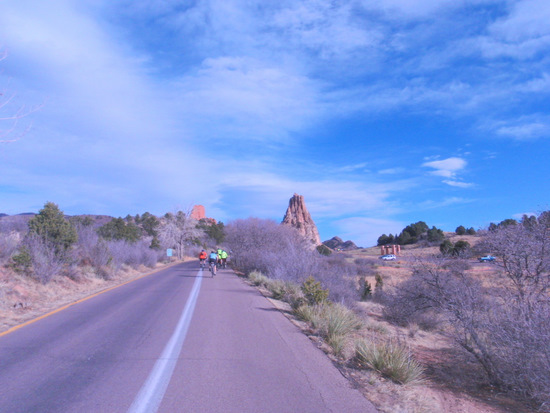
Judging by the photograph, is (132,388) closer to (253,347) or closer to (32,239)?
(253,347)

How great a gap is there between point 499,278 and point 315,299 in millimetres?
4811

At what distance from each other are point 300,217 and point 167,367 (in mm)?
62892

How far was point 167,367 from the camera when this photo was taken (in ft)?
21.1

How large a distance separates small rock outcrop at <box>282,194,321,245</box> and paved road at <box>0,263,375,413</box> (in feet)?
184

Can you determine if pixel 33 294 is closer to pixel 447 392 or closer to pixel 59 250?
pixel 59 250

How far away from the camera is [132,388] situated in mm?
5449

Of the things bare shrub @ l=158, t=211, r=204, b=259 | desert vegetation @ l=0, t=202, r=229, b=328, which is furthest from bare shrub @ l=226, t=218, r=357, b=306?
bare shrub @ l=158, t=211, r=204, b=259

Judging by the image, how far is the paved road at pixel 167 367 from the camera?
506 cm

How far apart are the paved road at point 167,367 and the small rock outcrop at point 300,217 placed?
5601 centimetres

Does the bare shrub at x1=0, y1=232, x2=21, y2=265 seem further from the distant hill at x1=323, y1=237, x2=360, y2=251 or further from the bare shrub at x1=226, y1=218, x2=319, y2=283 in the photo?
the distant hill at x1=323, y1=237, x2=360, y2=251

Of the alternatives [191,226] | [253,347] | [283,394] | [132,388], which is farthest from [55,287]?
[191,226]

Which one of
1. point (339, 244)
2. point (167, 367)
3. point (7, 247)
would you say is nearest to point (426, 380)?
point (167, 367)

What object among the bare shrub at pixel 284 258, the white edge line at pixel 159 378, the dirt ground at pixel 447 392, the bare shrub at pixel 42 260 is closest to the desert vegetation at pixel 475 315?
the dirt ground at pixel 447 392

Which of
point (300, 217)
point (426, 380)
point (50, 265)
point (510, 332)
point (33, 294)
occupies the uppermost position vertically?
point (300, 217)
